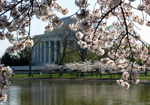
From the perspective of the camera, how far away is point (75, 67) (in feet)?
178

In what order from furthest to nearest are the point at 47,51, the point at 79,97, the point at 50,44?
the point at 47,51 → the point at 50,44 → the point at 79,97

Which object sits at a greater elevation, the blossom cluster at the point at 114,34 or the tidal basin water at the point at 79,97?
the blossom cluster at the point at 114,34

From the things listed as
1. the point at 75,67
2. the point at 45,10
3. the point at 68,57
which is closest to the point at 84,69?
the point at 75,67

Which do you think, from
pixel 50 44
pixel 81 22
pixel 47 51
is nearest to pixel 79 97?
pixel 81 22

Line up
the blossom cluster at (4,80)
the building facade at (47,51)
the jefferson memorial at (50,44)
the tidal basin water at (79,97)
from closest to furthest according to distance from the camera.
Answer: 1. the blossom cluster at (4,80)
2. the tidal basin water at (79,97)
3. the jefferson memorial at (50,44)
4. the building facade at (47,51)

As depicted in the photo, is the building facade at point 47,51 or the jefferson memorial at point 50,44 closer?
the jefferson memorial at point 50,44

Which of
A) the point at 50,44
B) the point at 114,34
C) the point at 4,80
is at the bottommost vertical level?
the point at 4,80

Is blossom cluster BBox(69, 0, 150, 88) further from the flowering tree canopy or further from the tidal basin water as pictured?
the tidal basin water

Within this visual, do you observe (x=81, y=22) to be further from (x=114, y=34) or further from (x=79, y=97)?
(x=79, y=97)

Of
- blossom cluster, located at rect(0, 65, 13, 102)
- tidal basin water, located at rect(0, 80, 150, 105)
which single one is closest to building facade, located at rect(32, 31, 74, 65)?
tidal basin water, located at rect(0, 80, 150, 105)

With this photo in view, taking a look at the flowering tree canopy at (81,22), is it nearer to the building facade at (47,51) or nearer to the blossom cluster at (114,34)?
the blossom cluster at (114,34)

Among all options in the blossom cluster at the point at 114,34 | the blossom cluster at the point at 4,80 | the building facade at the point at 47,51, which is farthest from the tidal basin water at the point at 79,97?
the building facade at the point at 47,51

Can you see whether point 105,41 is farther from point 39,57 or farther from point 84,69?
point 39,57

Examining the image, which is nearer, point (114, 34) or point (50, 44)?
point (114, 34)
